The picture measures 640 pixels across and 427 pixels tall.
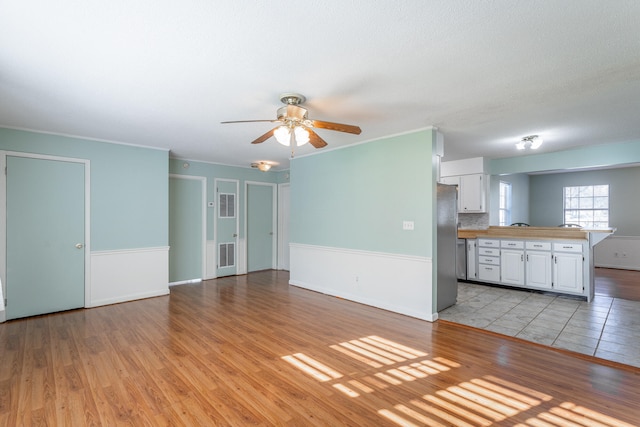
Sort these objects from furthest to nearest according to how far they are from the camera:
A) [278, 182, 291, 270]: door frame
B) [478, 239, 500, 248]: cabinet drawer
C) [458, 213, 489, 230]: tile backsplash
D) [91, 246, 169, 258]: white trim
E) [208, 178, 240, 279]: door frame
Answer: [278, 182, 291, 270]: door frame < [208, 178, 240, 279]: door frame < [458, 213, 489, 230]: tile backsplash < [478, 239, 500, 248]: cabinet drawer < [91, 246, 169, 258]: white trim

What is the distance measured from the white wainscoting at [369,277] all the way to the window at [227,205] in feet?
5.50

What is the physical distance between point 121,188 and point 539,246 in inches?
256

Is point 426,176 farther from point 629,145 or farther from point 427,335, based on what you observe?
point 629,145

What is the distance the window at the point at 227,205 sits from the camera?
647 cm

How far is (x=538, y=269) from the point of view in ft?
16.4

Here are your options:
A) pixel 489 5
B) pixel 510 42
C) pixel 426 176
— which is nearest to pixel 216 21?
pixel 489 5

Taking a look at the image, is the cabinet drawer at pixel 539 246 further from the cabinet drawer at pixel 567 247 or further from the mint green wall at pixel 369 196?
the mint green wall at pixel 369 196

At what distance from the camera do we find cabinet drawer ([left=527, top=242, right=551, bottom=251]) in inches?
193

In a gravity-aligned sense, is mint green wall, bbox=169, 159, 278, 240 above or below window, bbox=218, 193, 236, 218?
above

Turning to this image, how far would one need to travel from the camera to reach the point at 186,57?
84.7 inches

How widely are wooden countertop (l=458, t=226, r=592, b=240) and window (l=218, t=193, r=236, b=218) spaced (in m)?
4.60

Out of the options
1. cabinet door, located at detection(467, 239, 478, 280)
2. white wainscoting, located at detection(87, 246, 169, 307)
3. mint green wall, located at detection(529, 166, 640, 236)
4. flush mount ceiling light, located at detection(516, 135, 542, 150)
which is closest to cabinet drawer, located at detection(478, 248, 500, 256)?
cabinet door, located at detection(467, 239, 478, 280)

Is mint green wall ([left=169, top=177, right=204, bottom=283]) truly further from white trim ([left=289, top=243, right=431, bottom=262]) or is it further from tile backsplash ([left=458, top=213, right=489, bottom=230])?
tile backsplash ([left=458, top=213, right=489, bottom=230])

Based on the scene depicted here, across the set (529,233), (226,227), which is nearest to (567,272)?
(529,233)
